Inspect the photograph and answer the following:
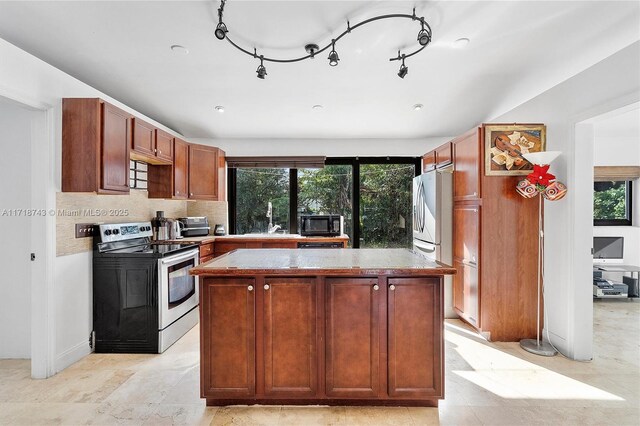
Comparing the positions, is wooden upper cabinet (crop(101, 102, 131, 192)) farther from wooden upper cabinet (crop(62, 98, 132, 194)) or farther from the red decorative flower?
the red decorative flower

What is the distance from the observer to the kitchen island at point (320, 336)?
6.36 ft

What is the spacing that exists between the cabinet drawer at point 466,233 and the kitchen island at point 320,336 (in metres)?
1.37

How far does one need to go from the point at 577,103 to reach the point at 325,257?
2439 millimetres

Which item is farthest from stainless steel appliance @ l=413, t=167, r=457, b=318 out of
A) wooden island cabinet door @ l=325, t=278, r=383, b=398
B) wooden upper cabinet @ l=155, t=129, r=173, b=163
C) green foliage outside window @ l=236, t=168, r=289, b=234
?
wooden upper cabinet @ l=155, t=129, r=173, b=163

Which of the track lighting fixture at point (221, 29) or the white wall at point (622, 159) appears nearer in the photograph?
the track lighting fixture at point (221, 29)

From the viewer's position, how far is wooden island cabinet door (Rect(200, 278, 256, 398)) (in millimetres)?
1952

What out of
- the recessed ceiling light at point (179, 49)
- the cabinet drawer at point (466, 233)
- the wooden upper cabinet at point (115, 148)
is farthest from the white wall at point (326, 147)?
the recessed ceiling light at point (179, 49)

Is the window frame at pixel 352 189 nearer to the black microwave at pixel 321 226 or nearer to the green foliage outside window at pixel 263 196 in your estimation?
the green foliage outside window at pixel 263 196

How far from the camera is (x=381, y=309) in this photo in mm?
1944

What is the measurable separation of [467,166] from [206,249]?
10.5 ft

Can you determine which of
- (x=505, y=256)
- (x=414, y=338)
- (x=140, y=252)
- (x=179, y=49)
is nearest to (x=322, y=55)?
(x=179, y=49)

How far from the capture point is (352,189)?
4.87 metres

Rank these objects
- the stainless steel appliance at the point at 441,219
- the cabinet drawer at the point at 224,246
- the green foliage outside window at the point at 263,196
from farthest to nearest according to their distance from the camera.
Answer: the green foliage outside window at the point at 263,196 < the cabinet drawer at the point at 224,246 < the stainless steel appliance at the point at 441,219

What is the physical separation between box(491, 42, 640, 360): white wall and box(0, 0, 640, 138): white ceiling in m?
0.26
